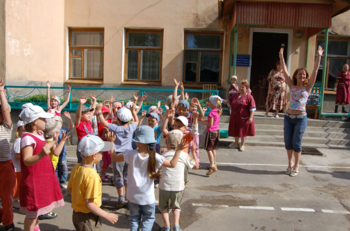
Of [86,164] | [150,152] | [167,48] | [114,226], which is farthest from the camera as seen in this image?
[167,48]

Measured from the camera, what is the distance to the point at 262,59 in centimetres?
1074

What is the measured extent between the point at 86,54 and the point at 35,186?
9.46 metres

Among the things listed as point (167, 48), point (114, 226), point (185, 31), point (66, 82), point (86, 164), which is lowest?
point (114, 226)

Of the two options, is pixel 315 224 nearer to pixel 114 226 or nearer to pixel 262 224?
pixel 262 224

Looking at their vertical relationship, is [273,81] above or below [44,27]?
below

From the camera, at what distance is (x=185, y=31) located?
35.8 feet

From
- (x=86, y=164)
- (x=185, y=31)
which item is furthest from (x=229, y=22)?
(x=86, y=164)

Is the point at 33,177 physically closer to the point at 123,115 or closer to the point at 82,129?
the point at 123,115

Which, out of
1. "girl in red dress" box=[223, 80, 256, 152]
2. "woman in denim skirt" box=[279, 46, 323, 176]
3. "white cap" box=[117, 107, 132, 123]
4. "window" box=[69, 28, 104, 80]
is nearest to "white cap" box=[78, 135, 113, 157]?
"white cap" box=[117, 107, 132, 123]

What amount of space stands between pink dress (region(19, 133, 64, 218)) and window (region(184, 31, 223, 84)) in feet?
28.3

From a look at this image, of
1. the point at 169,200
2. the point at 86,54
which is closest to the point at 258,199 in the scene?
the point at 169,200

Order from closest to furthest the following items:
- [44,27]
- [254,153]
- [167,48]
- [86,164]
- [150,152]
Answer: [86,164], [150,152], [254,153], [44,27], [167,48]

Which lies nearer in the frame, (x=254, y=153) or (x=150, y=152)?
(x=150, y=152)

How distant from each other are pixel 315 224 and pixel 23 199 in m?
3.53
